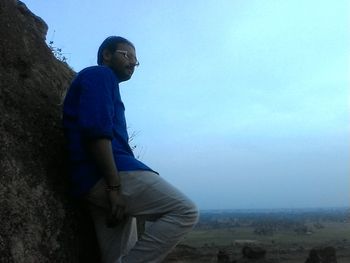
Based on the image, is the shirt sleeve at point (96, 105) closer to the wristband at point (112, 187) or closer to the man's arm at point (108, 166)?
the man's arm at point (108, 166)

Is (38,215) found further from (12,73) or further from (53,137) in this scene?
(12,73)

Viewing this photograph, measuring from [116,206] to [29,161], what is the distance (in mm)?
777

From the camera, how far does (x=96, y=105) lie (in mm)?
3467

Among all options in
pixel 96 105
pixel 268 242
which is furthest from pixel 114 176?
pixel 268 242

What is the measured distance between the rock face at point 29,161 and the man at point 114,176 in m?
0.24

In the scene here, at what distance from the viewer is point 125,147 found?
3.80 meters

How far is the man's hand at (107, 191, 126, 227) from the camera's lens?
3471 mm

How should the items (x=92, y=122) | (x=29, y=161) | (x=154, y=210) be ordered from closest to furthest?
(x=92, y=122) → (x=154, y=210) → (x=29, y=161)

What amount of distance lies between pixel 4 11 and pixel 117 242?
7.31 feet

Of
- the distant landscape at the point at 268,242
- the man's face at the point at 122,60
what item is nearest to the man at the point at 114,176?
the man's face at the point at 122,60

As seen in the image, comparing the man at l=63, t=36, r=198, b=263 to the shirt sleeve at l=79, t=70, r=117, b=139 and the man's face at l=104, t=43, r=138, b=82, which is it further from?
the man's face at l=104, t=43, r=138, b=82

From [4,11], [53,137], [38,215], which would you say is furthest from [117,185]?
[4,11]

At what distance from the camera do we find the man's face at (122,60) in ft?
13.1

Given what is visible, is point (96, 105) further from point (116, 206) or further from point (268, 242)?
point (268, 242)
